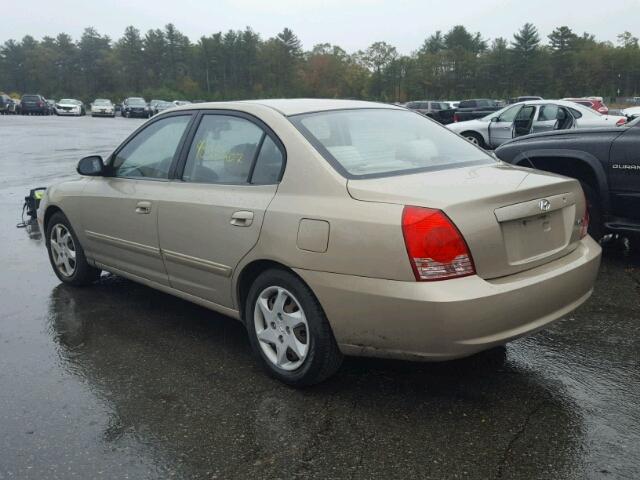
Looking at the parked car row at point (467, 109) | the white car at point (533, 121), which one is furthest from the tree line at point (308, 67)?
the white car at point (533, 121)

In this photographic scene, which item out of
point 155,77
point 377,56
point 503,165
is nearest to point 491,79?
point 377,56

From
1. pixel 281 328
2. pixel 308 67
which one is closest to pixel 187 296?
pixel 281 328

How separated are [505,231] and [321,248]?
0.90 m

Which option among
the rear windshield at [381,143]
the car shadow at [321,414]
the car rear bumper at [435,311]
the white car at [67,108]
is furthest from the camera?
the white car at [67,108]

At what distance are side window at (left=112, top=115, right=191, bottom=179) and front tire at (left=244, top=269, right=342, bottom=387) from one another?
133 cm

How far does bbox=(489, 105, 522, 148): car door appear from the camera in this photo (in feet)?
51.0

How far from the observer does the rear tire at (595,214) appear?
5.79m

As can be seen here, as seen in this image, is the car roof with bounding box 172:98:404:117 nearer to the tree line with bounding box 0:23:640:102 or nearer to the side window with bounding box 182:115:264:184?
the side window with bounding box 182:115:264:184

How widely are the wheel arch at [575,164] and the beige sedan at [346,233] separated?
2.26 m

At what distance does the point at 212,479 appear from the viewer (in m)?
2.64

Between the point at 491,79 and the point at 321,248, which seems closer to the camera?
the point at 321,248

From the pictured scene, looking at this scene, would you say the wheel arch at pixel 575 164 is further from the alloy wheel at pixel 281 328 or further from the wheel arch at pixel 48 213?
the wheel arch at pixel 48 213

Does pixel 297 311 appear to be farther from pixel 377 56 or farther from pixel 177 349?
pixel 377 56

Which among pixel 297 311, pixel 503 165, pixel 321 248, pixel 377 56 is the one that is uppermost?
pixel 377 56
